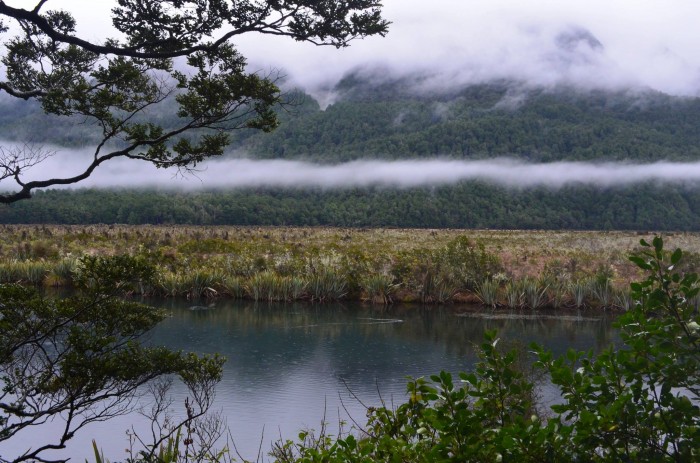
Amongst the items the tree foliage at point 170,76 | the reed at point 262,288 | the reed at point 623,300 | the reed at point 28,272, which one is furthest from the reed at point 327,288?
the tree foliage at point 170,76

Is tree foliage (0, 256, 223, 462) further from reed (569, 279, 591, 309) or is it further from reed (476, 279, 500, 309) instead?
reed (569, 279, 591, 309)

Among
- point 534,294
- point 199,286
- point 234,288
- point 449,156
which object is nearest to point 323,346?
point 234,288

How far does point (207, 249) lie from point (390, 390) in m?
18.5

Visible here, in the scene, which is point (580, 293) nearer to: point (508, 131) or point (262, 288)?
point (262, 288)

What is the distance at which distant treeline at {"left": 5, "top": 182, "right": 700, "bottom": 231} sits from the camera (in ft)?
321

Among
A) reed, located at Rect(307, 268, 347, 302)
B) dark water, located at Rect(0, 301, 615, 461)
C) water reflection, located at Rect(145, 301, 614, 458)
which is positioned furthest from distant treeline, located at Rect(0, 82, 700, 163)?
dark water, located at Rect(0, 301, 615, 461)

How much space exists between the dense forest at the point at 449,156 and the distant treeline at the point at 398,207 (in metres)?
0.25

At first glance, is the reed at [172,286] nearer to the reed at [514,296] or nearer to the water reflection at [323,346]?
the water reflection at [323,346]

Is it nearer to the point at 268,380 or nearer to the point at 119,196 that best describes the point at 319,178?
the point at 119,196

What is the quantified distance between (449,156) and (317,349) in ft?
503

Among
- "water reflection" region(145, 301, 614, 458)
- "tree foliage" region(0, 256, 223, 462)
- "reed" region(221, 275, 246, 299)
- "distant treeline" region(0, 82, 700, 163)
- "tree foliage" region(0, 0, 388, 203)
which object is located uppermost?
"distant treeline" region(0, 82, 700, 163)

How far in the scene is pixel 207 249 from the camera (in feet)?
95.3

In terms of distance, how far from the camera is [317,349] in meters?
15.9

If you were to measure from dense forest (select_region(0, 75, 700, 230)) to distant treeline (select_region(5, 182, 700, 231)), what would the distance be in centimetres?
25
